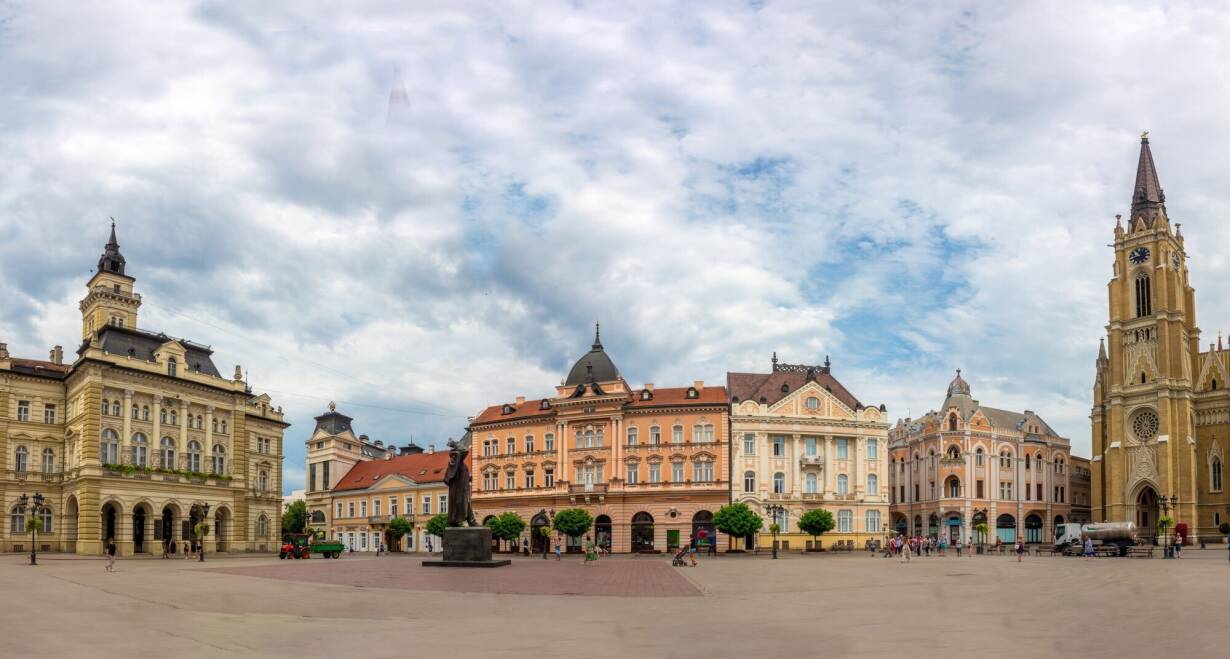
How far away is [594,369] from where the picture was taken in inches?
3477

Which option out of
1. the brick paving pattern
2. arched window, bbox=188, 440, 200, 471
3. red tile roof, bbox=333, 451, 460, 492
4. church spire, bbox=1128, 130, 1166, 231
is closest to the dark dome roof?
red tile roof, bbox=333, 451, 460, 492

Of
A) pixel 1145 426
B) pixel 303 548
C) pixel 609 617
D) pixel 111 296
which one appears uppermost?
pixel 111 296

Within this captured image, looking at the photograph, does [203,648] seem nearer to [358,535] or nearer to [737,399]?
[737,399]

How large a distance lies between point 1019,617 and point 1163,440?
89.2 m

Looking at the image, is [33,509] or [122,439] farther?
[122,439]

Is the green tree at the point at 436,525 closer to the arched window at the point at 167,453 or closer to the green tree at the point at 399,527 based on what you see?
the green tree at the point at 399,527

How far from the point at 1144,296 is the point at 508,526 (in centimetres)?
7099

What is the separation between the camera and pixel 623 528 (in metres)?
82.7

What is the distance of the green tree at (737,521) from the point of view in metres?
74.7

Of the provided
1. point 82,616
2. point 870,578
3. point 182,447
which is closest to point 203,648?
point 82,616

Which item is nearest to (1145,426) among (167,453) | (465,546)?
(465,546)

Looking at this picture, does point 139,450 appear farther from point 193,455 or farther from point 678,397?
point 678,397

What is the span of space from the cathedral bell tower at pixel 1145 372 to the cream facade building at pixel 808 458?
32.7 metres

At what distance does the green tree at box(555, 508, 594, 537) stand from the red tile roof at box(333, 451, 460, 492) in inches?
763
